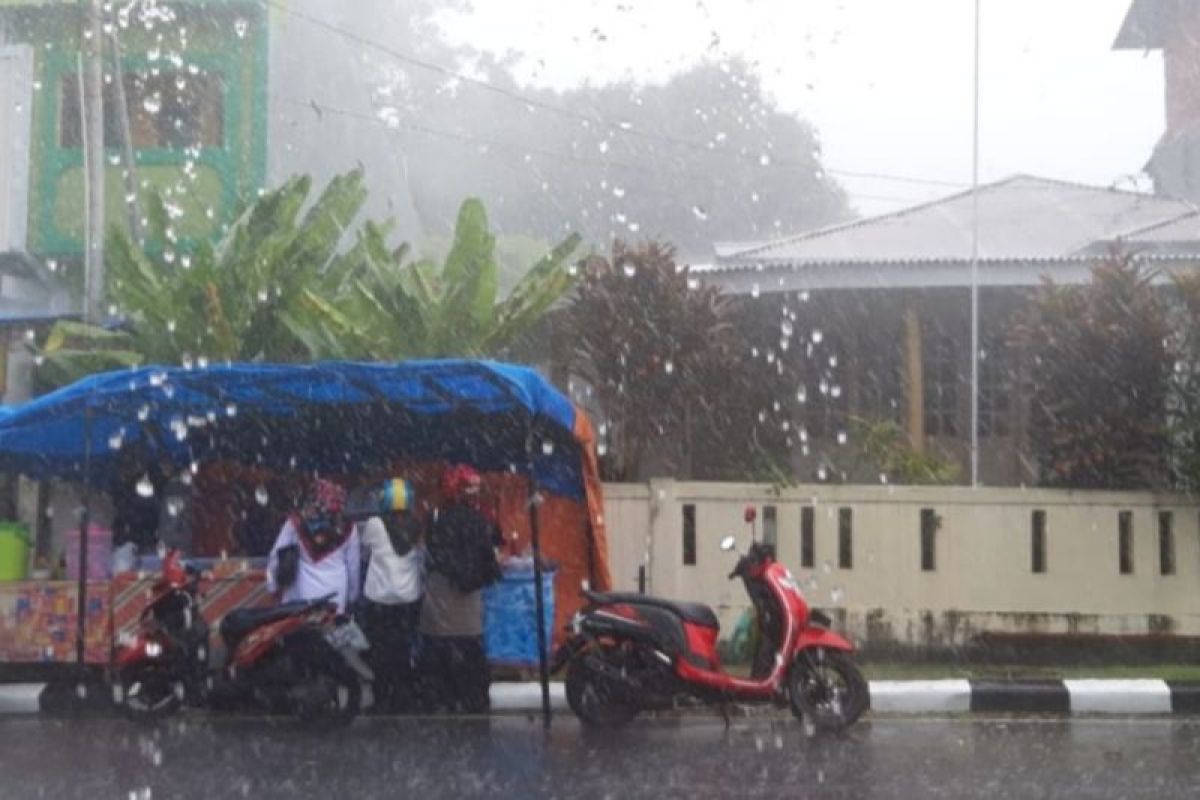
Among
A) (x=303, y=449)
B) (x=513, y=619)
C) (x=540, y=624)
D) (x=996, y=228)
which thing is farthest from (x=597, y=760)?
(x=996, y=228)

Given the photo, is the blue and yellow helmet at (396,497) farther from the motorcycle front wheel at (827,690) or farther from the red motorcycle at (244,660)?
the motorcycle front wheel at (827,690)

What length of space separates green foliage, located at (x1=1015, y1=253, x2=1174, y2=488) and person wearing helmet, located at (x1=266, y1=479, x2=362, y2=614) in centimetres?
541

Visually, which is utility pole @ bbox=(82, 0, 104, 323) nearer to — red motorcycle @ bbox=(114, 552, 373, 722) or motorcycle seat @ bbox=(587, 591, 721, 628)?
red motorcycle @ bbox=(114, 552, 373, 722)

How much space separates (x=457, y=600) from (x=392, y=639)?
0.44m

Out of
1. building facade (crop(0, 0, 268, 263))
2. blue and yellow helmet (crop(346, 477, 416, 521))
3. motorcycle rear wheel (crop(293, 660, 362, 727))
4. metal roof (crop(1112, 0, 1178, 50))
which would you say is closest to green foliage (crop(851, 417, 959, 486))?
blue and yellow helmet (crop(346, 477, 416, 521))

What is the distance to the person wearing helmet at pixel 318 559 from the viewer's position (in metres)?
10.6

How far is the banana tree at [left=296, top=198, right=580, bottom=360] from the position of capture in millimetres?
13359

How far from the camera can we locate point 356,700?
10102mm

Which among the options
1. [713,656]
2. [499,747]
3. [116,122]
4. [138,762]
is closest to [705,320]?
[713,656]

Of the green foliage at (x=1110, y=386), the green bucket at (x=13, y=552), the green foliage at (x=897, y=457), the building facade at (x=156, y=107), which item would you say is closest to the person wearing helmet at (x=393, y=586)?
the green bucket at (x=13, y=552)

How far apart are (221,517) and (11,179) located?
19.2 feet

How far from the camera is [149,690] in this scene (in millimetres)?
10438

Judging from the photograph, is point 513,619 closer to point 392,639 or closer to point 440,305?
point 392,639

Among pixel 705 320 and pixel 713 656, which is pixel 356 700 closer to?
pixel 713 656
